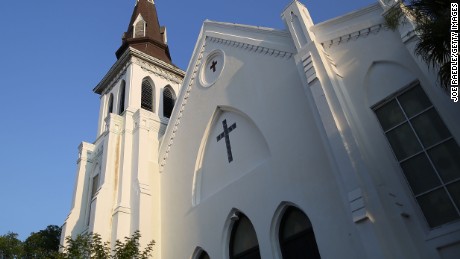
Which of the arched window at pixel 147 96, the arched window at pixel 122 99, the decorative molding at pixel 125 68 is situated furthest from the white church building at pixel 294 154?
the decorative molding at pixel 125 68

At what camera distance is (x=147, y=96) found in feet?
64.3

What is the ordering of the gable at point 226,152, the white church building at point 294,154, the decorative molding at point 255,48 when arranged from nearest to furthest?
the white church building at point 294,154 → the decorative molding at point 255,48 → the gable at point 226,152

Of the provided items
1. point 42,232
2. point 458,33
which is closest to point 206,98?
point 458,33

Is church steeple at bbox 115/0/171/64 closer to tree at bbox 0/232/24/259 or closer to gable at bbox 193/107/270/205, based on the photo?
gable at bbox 193/107/270/205

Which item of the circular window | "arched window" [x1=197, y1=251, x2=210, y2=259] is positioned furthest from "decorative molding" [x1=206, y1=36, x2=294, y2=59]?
"arched window" [x1=197, y1=251, x2=210, y2=259]

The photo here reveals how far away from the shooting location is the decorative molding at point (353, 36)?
848 centimetres

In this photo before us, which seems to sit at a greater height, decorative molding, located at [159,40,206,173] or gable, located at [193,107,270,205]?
decorative molding, located at [159,40,206,173]

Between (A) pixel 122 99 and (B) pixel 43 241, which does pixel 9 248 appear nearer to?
(B) pixel 43 241

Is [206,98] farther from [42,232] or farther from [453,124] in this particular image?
[42,232]

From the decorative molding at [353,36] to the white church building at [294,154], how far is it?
0.09 feet

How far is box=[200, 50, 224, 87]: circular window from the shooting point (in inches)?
526

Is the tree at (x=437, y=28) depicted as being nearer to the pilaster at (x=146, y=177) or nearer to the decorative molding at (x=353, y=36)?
the decorative molding at (x=353, y=36)

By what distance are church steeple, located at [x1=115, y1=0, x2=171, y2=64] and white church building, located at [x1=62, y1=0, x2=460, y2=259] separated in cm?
859

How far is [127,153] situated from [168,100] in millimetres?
6168
